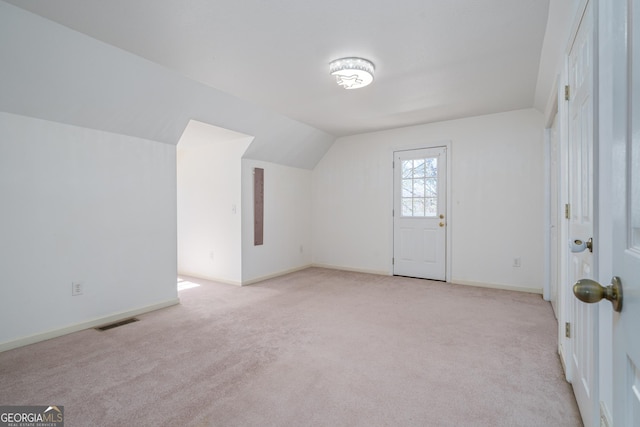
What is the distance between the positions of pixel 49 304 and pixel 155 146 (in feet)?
6.15

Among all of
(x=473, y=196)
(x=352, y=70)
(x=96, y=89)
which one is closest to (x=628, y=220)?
(x=352, y=70)

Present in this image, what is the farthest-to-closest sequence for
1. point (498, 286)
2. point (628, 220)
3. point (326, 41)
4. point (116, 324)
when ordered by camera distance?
1. point (498, 286)
2. point (116, 324)
3. point (326, 41)
4. point (628, 220)

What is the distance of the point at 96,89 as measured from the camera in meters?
2.73

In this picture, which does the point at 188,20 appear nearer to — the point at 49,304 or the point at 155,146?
the point at 155,146

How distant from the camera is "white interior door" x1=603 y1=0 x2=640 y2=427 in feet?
1.74

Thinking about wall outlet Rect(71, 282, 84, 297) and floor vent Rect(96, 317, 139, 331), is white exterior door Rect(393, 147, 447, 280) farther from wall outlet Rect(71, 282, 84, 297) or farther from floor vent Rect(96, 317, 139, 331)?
wall outlet Rect(71, 282, 84, 297)

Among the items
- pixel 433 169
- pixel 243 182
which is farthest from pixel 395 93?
pixel 243 182

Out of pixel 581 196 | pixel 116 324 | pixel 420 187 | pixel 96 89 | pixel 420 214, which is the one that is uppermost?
pixel 96 89

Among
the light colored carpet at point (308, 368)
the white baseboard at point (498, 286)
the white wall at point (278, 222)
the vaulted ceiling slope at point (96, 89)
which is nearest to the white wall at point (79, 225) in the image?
the vaulted ceiling slope at point (96, 89)

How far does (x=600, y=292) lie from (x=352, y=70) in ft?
8.43

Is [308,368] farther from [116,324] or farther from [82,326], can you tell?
[82,326]

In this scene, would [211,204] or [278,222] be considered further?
A: [278,222]

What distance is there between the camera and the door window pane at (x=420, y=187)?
4820 millimetres

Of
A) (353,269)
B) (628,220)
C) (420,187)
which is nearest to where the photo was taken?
(628,220)
